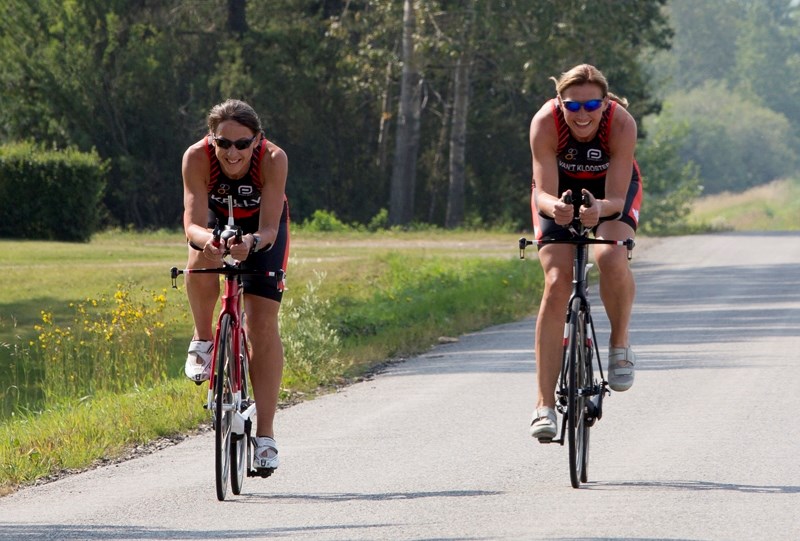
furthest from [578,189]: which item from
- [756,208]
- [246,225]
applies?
[756,208]

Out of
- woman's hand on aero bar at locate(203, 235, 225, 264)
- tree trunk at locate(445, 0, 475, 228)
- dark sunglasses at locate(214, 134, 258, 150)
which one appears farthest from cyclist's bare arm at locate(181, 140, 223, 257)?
tree trunk at locate(445, 0, 475, 228)

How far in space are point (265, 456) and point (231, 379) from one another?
0.45 metres

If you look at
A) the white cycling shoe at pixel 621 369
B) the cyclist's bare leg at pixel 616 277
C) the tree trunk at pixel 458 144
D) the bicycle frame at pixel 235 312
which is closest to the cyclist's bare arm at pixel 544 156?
the cyclist's bare leg at pixel 616 277

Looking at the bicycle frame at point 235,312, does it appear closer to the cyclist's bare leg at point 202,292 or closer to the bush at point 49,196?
the cyclist's bare leg at point 202,292

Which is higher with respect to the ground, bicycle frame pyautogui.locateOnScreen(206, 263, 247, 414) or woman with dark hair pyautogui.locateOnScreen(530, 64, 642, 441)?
woman with dark hair pyautogui.locateOnScreen(530, 64, 642, 441)

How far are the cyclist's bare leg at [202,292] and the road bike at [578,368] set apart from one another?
1.54 metres

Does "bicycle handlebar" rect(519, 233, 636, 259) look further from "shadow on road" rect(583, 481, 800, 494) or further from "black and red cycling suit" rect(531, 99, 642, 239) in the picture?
"shadow on road" rect(583, 481, 800, 494)

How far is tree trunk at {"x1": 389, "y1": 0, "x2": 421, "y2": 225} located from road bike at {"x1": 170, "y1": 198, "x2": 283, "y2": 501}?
34555 mm

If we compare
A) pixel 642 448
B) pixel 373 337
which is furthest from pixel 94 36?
pixel 642 448

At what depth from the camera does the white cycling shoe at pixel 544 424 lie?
8375 mm

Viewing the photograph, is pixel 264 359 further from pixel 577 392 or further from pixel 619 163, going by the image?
pixel 619 163

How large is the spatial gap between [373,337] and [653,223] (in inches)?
1381

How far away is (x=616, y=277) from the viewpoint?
28.3ft

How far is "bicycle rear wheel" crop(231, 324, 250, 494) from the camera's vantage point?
8.39 meters
